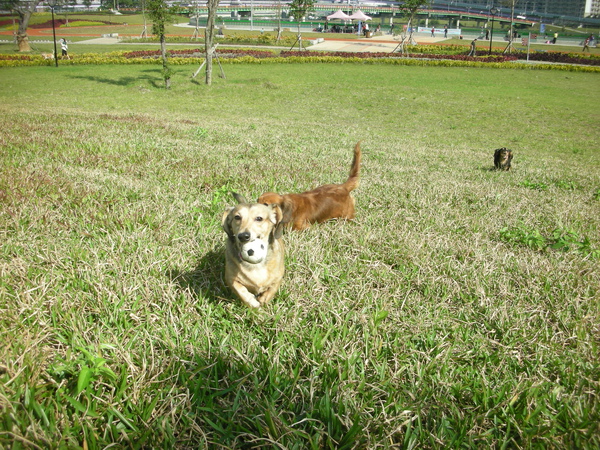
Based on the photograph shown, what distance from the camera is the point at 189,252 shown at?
291 cm

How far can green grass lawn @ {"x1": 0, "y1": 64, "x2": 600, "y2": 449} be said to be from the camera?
59.2 inches

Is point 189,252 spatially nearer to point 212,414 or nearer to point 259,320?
point 259,320

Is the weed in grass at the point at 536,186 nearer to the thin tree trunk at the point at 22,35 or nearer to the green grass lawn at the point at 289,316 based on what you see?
the green grass lawn at the point at 289,316

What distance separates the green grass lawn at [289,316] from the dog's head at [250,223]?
1.46ft

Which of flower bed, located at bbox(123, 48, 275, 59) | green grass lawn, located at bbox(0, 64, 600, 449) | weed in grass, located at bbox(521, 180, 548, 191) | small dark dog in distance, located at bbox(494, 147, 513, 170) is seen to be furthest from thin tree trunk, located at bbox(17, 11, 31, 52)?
weed in grass, located at bbox(521, 180, 548, 191)

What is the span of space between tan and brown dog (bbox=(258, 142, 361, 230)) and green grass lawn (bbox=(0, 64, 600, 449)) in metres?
0.22

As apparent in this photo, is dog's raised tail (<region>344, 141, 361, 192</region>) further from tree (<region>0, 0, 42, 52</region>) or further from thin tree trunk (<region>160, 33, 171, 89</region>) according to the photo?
tree (<region>0, 0, 42, 52</region>)

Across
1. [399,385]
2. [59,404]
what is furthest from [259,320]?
[59,404]

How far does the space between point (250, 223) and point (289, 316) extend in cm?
58

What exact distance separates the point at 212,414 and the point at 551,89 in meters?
31.0

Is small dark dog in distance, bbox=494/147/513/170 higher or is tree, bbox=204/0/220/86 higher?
tree, bbox=204/0/220/86

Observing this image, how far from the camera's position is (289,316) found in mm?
2256

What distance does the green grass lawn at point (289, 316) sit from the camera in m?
1.50

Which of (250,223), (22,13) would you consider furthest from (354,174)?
(22,13)
